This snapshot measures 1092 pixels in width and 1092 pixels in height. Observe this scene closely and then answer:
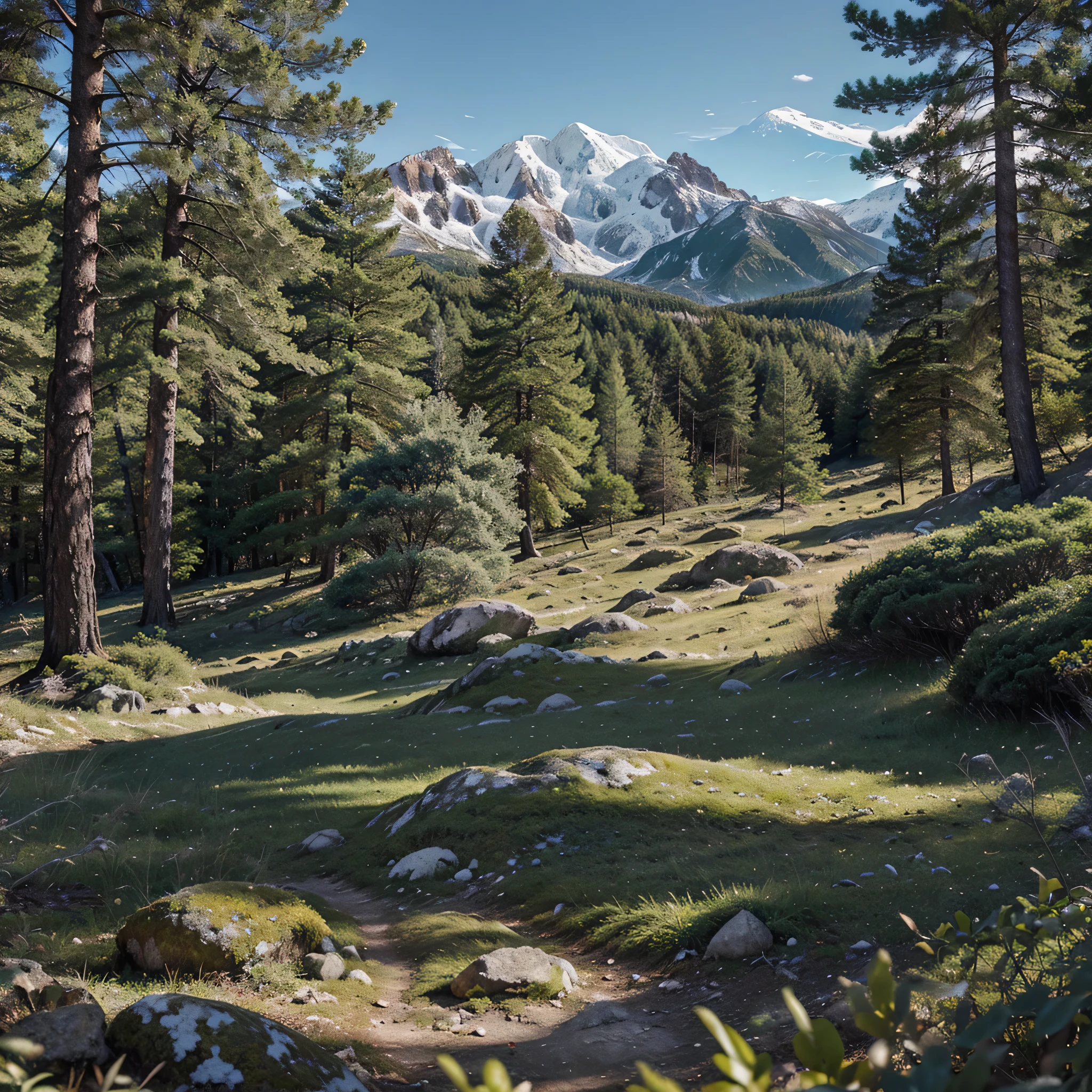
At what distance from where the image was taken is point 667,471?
5100 cm

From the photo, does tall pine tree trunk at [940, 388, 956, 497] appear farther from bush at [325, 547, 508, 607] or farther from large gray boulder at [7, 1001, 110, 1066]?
large gray boulder at [7, 1001, 110, 1066]

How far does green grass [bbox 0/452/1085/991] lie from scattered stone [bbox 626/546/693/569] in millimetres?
14381

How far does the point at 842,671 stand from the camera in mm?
9656

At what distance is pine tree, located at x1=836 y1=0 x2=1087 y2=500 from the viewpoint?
15438mm

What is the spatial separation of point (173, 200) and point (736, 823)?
18.0 m

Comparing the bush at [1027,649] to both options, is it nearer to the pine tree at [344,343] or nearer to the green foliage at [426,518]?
the green foliage at [426,518]

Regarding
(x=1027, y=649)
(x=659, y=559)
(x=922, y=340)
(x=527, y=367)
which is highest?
(x=527, y=367)

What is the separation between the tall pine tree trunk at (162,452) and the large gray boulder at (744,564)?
14.9 meters

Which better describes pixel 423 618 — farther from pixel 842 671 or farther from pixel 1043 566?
pixel 1043 566

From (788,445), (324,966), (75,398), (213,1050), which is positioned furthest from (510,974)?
(788,445)

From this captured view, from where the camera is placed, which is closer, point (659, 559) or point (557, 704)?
point (557, 704)

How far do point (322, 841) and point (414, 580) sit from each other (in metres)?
16.6

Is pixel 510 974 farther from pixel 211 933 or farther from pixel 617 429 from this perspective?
pixel 617 429

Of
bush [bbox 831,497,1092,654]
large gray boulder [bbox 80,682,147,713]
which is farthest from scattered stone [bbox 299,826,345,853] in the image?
bush [bbox 831,497,1092,654]
